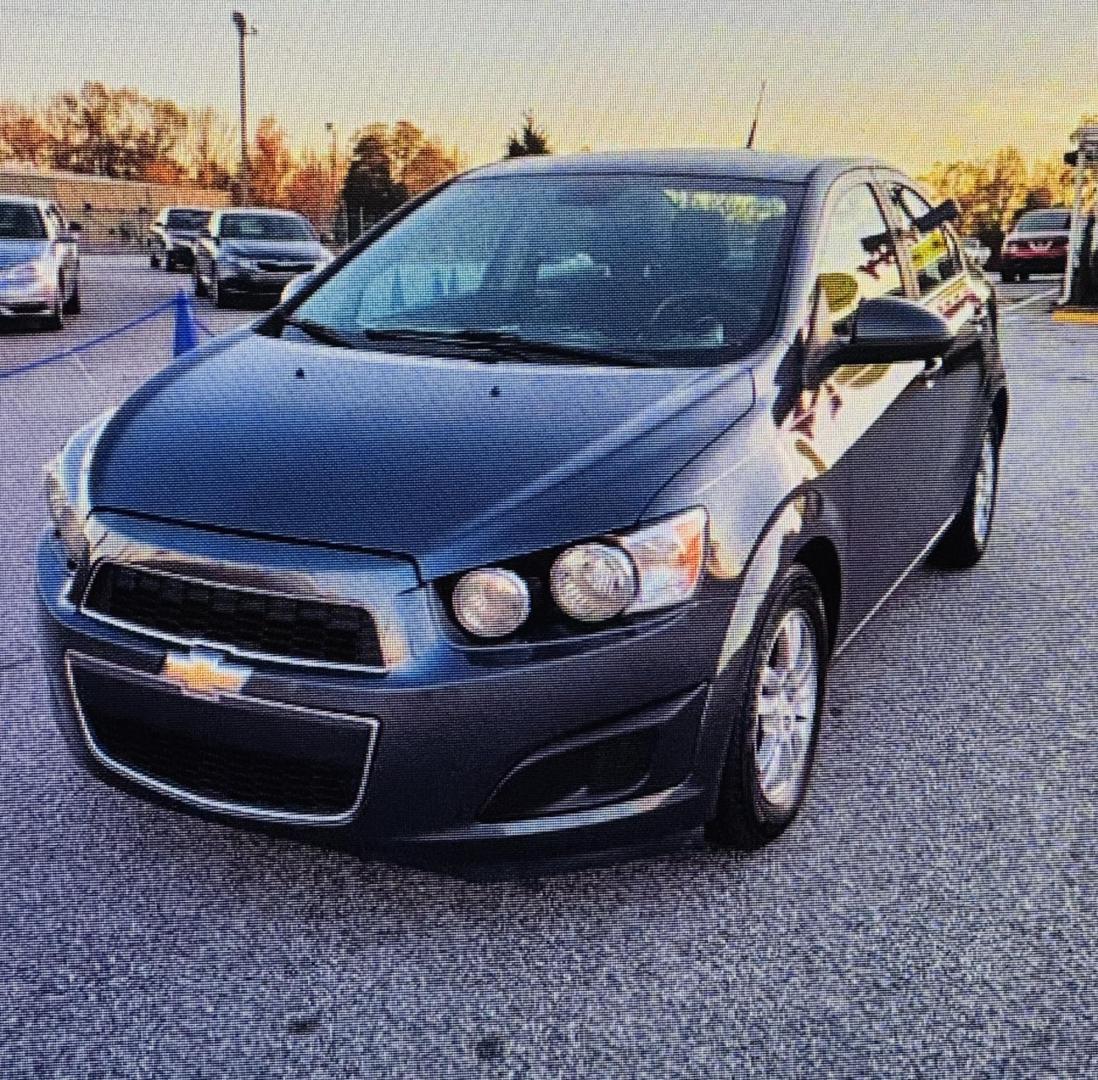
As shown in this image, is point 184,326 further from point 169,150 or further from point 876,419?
point 169,150

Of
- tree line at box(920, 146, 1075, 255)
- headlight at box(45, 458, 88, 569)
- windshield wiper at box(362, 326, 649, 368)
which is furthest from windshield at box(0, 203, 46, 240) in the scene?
tree line at box(920, 146, 1075, 255)

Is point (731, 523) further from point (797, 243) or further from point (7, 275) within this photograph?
point (7, 275)

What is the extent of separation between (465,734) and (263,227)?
1835cm

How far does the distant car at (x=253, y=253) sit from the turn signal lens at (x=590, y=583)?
50.8 feet

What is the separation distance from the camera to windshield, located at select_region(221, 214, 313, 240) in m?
19.0

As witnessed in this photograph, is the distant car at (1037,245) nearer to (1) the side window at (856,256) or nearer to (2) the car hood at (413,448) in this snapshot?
(1) the side window at (856,256)

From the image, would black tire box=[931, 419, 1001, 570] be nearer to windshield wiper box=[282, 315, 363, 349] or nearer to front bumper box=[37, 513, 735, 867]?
windshield wiper box=[282, 315, 363, 349]

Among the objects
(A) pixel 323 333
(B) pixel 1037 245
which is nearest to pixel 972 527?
(A) pixel 323 333

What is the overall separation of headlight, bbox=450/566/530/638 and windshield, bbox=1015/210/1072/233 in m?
28.9

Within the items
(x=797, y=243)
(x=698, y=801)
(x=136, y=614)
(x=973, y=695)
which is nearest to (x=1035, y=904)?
(x=698, y=801)

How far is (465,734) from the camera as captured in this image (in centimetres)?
230

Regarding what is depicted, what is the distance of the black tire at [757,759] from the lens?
8.67 feet

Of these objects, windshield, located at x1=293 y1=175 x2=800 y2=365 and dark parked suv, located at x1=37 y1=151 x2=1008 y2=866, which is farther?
windshield, located at x1=293 y1=175 x2=800 y2=365

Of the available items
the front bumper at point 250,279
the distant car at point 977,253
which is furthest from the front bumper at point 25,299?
the distant car at point 977,253
